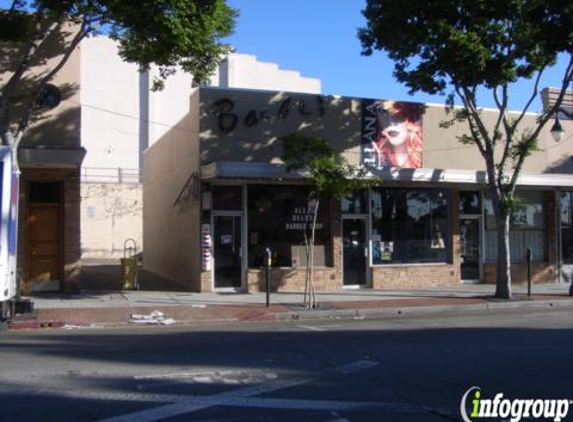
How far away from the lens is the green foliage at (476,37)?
1620 centimetres

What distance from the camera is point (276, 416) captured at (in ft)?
22.0

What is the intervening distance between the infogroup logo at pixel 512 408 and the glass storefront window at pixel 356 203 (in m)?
13.8

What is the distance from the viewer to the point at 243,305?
17031 millimetres

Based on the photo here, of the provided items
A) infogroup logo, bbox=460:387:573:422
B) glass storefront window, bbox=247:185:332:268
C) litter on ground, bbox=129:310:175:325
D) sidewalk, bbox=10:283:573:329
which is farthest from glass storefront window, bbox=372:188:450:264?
infogroup logo, bbox=460:387:573:422

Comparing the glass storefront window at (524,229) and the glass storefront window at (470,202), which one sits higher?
the glass storefront window at (470,202)

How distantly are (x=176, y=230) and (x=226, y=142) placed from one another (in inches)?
193

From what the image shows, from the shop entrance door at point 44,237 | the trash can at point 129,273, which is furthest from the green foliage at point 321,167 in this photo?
the shop entrance door at point 44,237

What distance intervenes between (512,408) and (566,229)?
19.2 m

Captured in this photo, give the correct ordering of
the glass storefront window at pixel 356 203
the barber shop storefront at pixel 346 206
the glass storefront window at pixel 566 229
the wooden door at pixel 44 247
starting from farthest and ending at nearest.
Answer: the glass storefront window at pixel 566 229 < the glass storefront window at pixel 356 203 < the barber shop storefront at pixel 346 206 < the wooden door at pixel 44 247

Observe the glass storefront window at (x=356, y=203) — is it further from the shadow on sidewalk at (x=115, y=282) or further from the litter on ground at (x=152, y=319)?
the litter on ground at (x=152, y=319)

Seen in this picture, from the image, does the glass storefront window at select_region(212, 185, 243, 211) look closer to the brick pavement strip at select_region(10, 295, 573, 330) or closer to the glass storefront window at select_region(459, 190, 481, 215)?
the brick pavement strip at select_region(10, 295, 573, 330)

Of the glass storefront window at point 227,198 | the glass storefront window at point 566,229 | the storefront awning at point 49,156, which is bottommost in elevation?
the glass storefront window at point 566,229

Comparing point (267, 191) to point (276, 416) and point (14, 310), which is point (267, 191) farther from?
point (276, 416)

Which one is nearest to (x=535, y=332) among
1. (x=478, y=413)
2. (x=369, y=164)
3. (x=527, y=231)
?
(x=478, y=413)
